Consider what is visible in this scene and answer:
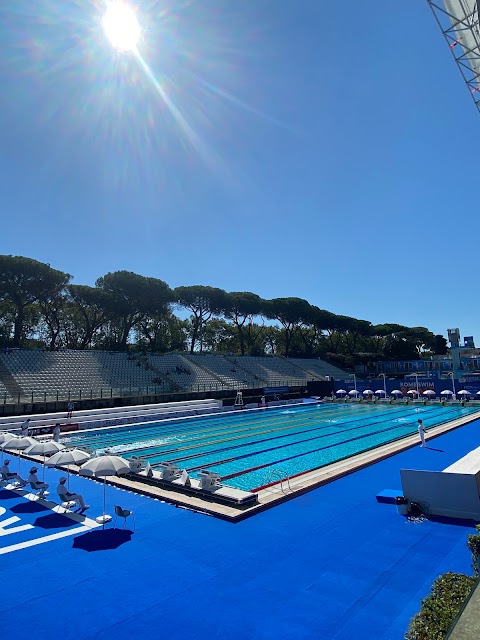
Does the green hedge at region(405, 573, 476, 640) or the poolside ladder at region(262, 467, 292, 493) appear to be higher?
the green hedge at region(405, 573, 476, 640)

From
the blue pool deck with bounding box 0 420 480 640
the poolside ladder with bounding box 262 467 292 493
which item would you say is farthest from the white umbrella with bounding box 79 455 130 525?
the poolside ladder with bounding box 262 467 292 493

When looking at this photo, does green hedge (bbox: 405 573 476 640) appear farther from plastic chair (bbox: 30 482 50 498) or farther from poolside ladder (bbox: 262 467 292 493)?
plastic chair (bbox: 30 482 50 498)

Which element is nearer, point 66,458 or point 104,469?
point 104,469

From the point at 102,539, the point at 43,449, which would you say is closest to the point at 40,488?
the point at 43,449

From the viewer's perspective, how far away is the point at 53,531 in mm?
8281

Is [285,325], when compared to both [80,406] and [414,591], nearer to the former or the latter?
[80,406]

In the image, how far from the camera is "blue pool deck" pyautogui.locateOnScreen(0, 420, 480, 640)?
199 inches

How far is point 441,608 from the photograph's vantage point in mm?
4234

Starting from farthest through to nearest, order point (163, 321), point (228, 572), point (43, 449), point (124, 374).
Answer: point (163, 321) < point (124, 374) < point (43, 449) < point (228, 572)

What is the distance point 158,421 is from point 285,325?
43806 mm

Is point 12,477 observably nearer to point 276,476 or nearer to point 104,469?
point 104,469

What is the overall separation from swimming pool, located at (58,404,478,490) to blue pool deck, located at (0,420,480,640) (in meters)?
3.70

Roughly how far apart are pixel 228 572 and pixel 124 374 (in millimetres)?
31171

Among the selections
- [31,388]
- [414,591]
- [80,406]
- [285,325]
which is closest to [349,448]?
[414,591]
